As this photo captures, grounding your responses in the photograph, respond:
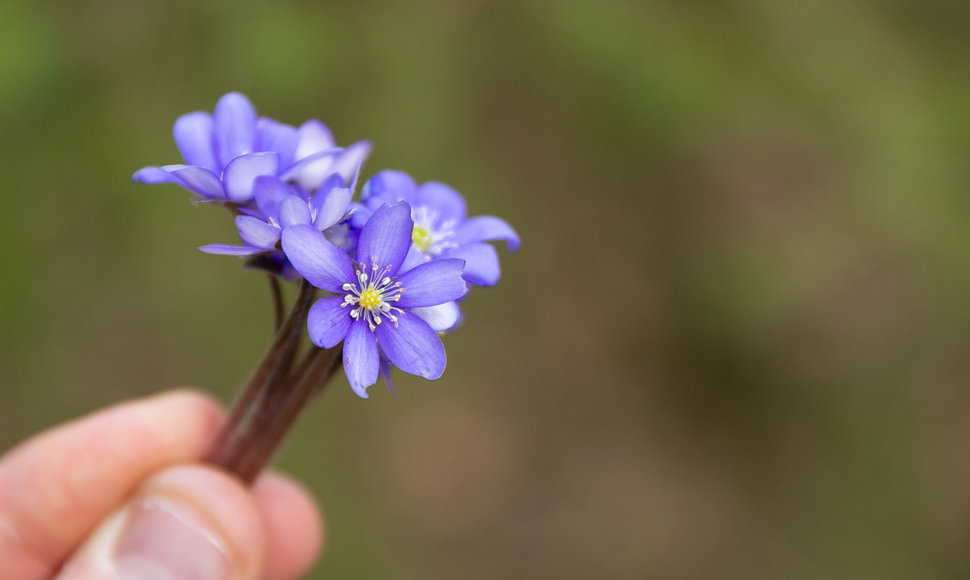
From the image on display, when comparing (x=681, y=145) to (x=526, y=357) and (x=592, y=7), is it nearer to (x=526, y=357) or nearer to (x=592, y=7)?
(x=592, y=7)

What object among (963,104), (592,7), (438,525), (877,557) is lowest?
(438,525)

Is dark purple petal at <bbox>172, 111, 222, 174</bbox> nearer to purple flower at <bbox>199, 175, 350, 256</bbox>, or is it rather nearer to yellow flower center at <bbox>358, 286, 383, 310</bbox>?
purple flower at <bbox>199, 175, 350, 256</bbox>

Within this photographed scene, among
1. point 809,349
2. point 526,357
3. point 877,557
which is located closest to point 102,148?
point 526,357

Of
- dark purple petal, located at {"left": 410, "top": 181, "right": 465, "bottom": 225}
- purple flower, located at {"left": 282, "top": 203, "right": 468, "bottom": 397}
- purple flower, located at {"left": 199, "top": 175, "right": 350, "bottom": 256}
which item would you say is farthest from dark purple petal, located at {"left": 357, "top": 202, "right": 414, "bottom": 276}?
dark purple petal, located at {"left": 410, "top": 181, "right": 465, "bottom": 225}

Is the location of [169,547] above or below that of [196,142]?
below

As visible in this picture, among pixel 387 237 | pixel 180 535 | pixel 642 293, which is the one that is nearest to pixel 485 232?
pixel 387 237

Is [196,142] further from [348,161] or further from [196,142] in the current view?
[348,161]

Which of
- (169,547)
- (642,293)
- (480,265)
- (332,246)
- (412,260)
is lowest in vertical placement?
(169,547)
